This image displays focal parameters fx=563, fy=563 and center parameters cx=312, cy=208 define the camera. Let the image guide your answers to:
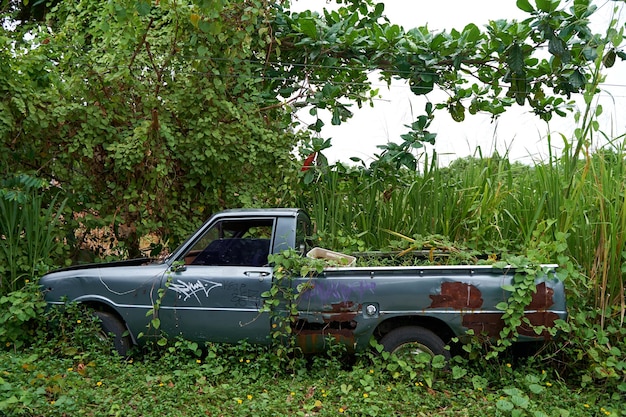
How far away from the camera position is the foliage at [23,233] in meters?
6.08

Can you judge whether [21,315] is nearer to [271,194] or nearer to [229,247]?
[229,247]

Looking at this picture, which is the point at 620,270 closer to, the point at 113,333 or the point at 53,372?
the point at 113,333

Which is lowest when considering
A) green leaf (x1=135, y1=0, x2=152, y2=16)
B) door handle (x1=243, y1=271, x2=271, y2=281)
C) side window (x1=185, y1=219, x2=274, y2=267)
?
door handle (x1=243, y1=271, x2=271, y2=281)

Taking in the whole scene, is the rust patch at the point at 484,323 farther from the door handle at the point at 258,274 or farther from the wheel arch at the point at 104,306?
the wheel arch at the point at 104,306

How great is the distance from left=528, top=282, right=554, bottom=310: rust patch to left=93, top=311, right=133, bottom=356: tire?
374 centimetres

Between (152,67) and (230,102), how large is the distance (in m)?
1.23

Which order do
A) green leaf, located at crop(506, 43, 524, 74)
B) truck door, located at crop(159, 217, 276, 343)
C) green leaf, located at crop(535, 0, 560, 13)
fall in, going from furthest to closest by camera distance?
1. green leaf, located at crop(506, 43, 524, 74)
2. green leaf, located at crop(535, 0, 560, 13)
3. truck door, located at crop(159, 217, 276, 343)

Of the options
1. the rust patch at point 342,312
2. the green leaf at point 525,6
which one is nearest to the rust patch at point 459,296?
the rust patch at point 342,312

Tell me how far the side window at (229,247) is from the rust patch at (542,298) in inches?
94.6

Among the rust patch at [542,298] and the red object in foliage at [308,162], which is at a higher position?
the red object in foliage at [308,162]

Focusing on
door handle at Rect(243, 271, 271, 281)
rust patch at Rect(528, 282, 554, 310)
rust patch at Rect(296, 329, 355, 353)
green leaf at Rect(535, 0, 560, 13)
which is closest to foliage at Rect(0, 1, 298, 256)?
door handle at Rect(243, 271, 271, 281)

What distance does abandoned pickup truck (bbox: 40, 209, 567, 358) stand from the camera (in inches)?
192

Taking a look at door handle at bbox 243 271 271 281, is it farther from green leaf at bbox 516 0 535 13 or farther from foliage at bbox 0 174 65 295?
green leaf at bbox 516 0 535 13

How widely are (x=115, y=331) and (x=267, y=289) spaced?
1.58 meters
